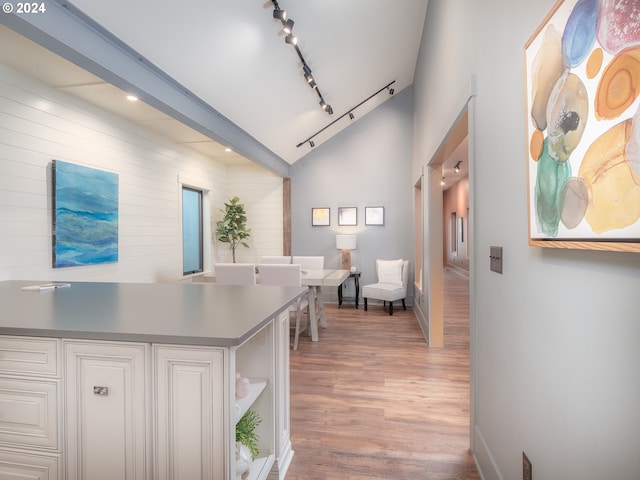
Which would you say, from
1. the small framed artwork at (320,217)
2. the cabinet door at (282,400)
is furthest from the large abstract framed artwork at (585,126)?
the small framed artwork at (320,217)

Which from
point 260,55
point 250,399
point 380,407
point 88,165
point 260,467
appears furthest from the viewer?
point 88,165

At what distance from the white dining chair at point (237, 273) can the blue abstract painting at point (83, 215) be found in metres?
1.13

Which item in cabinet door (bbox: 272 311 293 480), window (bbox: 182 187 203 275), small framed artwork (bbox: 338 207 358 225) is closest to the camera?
cabinet door (bbox: 272 311 293 480)

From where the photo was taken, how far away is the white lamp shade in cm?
611

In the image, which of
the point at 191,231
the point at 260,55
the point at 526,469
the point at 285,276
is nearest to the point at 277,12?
the point at 260,55

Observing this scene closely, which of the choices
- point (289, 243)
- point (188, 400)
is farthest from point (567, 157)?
point (289, 243)

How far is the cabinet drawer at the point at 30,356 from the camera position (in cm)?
125

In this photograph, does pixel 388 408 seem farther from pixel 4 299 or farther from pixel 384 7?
pixel 384 7

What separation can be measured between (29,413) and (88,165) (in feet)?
9.36

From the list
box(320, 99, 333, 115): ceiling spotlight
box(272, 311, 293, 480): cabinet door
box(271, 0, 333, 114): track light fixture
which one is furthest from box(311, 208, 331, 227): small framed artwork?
box(272, 311, 293, 480): cabinet door

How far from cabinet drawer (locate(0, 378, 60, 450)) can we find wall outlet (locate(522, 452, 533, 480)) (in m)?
1.74

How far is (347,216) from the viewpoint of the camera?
650cm

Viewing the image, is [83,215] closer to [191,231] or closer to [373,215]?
[191,231]

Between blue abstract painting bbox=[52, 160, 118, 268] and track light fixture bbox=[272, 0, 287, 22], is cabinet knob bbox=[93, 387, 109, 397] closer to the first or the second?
blue abstract painting bbox=[52, 160, 118, 268]
